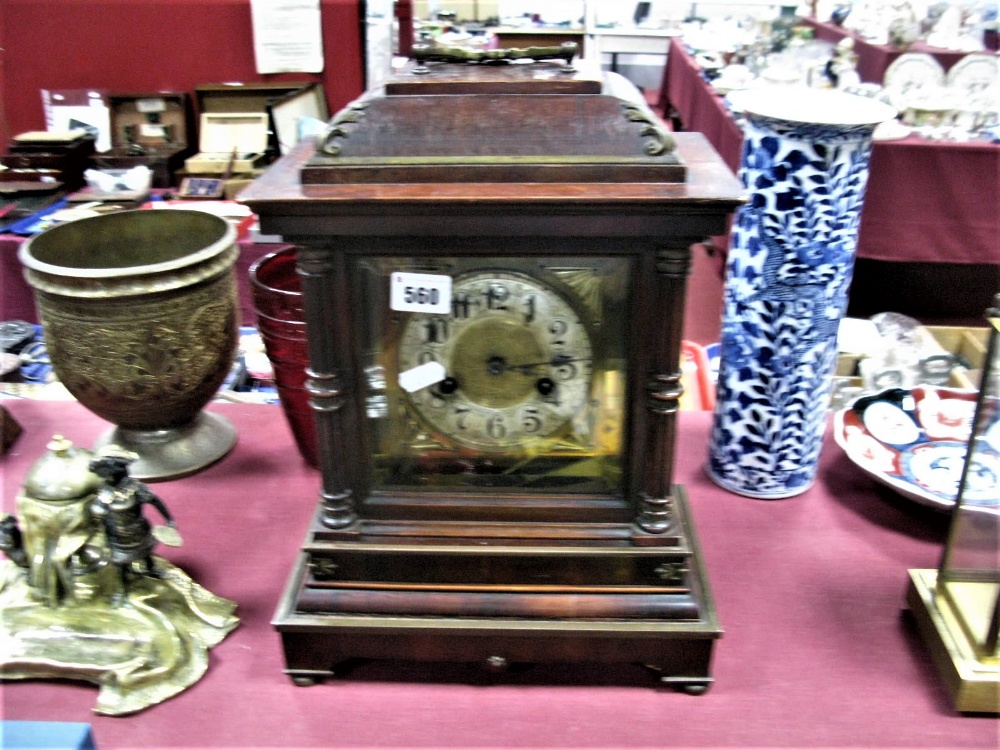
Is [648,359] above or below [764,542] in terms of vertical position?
above

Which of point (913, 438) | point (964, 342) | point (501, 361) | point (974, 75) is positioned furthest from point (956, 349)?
point (501, 361)

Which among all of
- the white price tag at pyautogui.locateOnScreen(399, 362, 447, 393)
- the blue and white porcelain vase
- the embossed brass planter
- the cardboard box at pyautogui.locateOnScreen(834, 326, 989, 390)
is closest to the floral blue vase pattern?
the blue and white porcelain vase

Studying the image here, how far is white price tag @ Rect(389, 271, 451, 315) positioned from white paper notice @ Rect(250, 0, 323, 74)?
2188 mm

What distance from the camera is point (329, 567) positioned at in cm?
93

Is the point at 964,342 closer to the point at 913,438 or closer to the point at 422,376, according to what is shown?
the point at 913,438

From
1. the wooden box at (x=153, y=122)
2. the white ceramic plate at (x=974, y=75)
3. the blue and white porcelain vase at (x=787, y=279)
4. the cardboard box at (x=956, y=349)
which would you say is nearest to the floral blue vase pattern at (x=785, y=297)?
the blue and white porcelain vase at (x=787, y=279)

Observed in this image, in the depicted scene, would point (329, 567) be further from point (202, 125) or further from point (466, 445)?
point (202, 125)

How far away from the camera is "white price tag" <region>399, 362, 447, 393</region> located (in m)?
0.89

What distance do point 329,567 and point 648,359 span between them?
1.35 feet

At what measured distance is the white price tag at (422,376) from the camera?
885mm

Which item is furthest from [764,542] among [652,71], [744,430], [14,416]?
[652,71]

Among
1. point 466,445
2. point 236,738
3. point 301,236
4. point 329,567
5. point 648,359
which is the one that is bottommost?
point 236,738

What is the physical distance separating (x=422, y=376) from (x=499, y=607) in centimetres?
26

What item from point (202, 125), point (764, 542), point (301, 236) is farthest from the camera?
point (202, 125)
